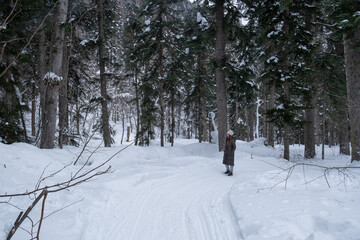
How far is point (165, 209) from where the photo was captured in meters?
4.55

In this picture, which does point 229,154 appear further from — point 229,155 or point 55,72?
point 55,72

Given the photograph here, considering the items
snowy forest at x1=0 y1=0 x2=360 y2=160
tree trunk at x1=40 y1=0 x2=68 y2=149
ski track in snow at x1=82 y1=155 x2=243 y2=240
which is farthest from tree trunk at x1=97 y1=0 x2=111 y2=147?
ski track in snow at x1=82 y1=155 x2=243 y2=240

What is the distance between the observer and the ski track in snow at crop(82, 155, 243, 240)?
3553mm

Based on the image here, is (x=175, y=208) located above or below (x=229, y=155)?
below

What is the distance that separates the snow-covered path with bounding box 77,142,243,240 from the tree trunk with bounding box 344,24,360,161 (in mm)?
4733

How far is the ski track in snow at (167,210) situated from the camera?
3553 mm

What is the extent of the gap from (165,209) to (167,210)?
2.7 inches

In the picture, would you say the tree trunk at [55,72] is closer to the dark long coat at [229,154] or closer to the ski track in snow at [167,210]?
the ski track in snow at [167,210]

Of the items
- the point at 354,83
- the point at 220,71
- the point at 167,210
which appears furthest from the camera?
the point at 220,71

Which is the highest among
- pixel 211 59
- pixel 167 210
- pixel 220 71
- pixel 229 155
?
pixel 211 59

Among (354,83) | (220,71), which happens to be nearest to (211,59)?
(220,71)

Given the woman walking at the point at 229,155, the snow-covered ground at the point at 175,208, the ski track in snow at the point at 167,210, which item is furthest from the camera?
the woman walking at the point at 229,155

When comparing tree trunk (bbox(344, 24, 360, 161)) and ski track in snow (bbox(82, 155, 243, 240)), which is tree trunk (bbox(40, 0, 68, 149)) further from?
tree trunk (bbox(344, 24, 360, 161))

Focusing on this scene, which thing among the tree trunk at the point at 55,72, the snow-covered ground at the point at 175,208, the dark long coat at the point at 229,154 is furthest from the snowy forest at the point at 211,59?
the dark long coat at the point at 229,154
